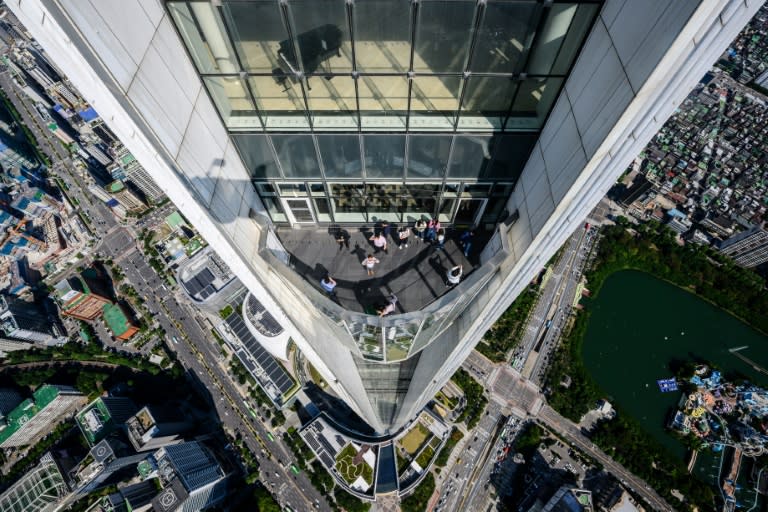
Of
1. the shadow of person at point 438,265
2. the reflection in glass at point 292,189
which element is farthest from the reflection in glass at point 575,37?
the reflection in glass at point 292,189

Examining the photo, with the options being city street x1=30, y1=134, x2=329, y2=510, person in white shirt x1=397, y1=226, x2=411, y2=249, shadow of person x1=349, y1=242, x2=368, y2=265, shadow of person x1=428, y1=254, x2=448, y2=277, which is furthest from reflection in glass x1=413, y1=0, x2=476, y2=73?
city street x1=30, y1=134, x2=329, y2=510

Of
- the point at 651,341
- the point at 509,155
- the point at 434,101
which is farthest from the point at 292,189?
the point at 651,341

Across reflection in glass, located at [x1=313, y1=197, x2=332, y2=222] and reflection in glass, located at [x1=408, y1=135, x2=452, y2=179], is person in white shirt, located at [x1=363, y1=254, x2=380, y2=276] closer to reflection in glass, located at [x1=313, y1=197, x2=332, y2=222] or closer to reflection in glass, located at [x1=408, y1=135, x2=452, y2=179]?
reflection in glass, located at [x1=313, y1=197, x2=332, y2=222]

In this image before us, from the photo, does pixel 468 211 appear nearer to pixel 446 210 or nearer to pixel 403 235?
pixel 446 210

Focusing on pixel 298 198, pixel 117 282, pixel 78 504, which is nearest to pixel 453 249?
pixel 298 198

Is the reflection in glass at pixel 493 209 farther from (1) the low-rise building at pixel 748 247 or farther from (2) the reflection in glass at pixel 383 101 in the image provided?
(1) the low-rise building at pixel 748 247

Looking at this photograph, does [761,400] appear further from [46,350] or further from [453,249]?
[46,350]
